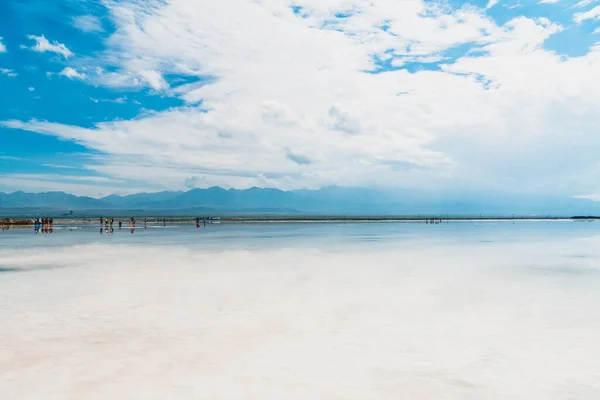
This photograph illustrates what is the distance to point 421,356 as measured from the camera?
36.2 feet

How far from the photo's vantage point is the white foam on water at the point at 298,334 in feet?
30.4

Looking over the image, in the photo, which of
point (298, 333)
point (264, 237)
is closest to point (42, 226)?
point (264, 237)

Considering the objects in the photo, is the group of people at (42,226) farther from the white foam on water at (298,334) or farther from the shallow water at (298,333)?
the white foam on water at (298,334)

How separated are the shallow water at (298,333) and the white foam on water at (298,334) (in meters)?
0.05

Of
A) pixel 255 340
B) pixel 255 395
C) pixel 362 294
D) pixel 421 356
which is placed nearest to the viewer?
pixel 255 395

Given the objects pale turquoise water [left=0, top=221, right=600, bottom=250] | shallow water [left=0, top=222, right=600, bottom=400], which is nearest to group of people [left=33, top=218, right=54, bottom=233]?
pale turquoise water [left=0, top=221, right=600, bottom=250]

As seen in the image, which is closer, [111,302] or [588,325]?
[588,325]

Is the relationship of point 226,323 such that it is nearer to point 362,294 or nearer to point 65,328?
point 65,328

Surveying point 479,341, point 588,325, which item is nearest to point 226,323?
point 479,341

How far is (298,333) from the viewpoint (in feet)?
42.1

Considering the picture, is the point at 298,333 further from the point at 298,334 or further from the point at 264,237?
the point at 264,237

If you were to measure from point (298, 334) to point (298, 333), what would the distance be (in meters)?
0.09

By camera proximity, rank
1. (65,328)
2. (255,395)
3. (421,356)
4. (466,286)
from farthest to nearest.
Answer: (466,286) < (65,328) < (421,356) < (255,395)

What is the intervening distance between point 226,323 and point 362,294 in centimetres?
634
